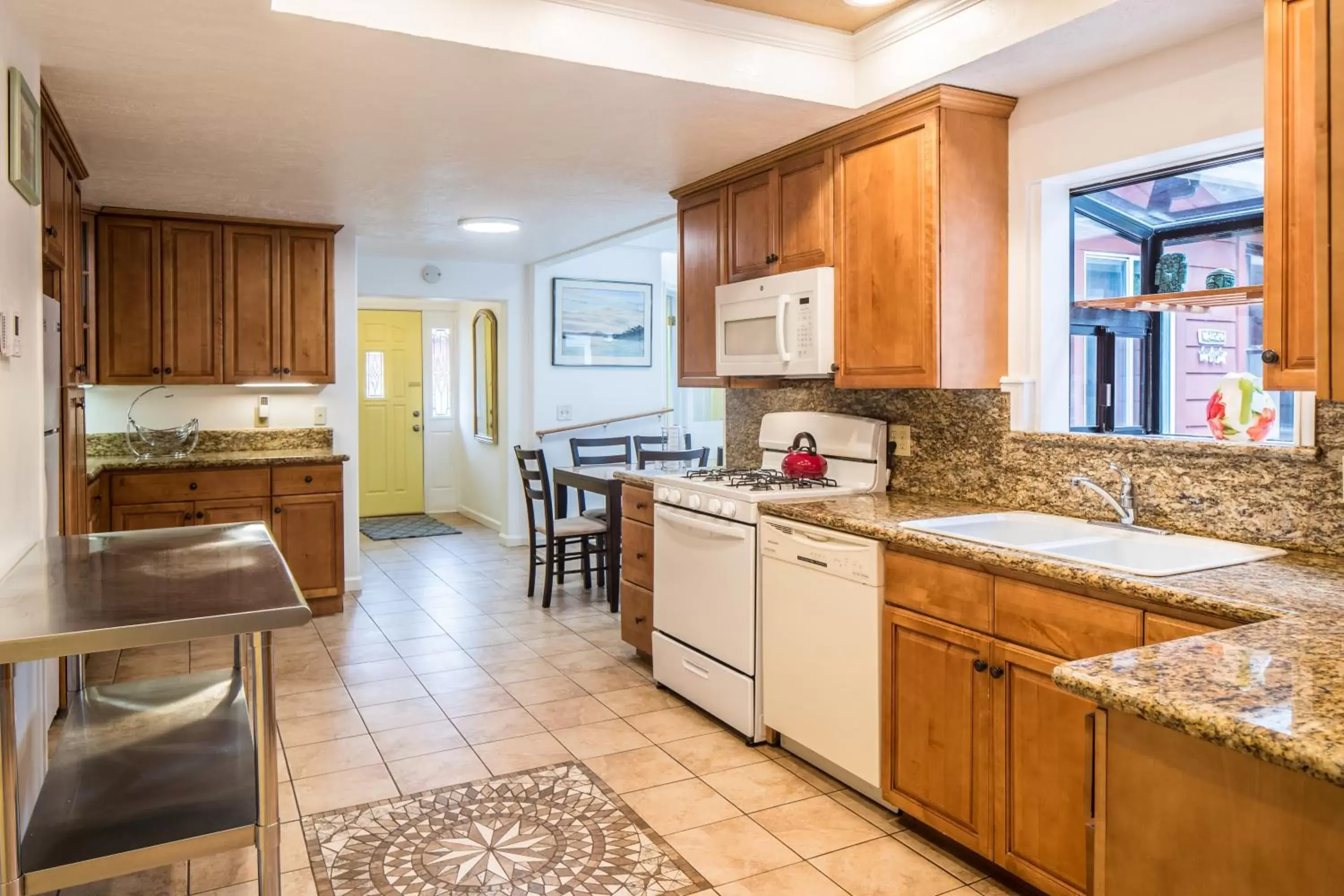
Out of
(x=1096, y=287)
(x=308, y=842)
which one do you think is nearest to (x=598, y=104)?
(x=1096, y=287)

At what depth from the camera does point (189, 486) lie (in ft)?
15.7

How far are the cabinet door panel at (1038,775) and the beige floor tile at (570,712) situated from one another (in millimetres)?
1662

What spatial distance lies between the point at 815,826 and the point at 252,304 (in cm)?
418

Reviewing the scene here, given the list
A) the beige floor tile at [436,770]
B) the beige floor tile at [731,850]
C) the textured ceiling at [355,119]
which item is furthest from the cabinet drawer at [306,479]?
the beige floor tile at [731,850]

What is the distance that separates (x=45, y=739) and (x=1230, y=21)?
378 centimetres

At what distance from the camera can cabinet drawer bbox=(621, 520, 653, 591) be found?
158 inches

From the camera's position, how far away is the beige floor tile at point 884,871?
2.30 metres

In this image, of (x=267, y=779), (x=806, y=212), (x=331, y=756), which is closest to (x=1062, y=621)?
(x=267, y=779)

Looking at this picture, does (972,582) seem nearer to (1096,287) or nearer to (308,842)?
(1096,287)

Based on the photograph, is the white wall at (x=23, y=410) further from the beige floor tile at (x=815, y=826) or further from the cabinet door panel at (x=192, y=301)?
the cabinet door panel at (x=192, y=301)

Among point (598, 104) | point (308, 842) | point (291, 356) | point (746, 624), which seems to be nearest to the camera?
point (308, 842)

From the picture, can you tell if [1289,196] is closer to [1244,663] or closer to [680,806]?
[1244,663]

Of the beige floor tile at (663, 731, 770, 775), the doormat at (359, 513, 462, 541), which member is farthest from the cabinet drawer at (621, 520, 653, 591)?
the doormat at (359, 513, 462, 541)

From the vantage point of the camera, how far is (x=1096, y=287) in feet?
9.84
